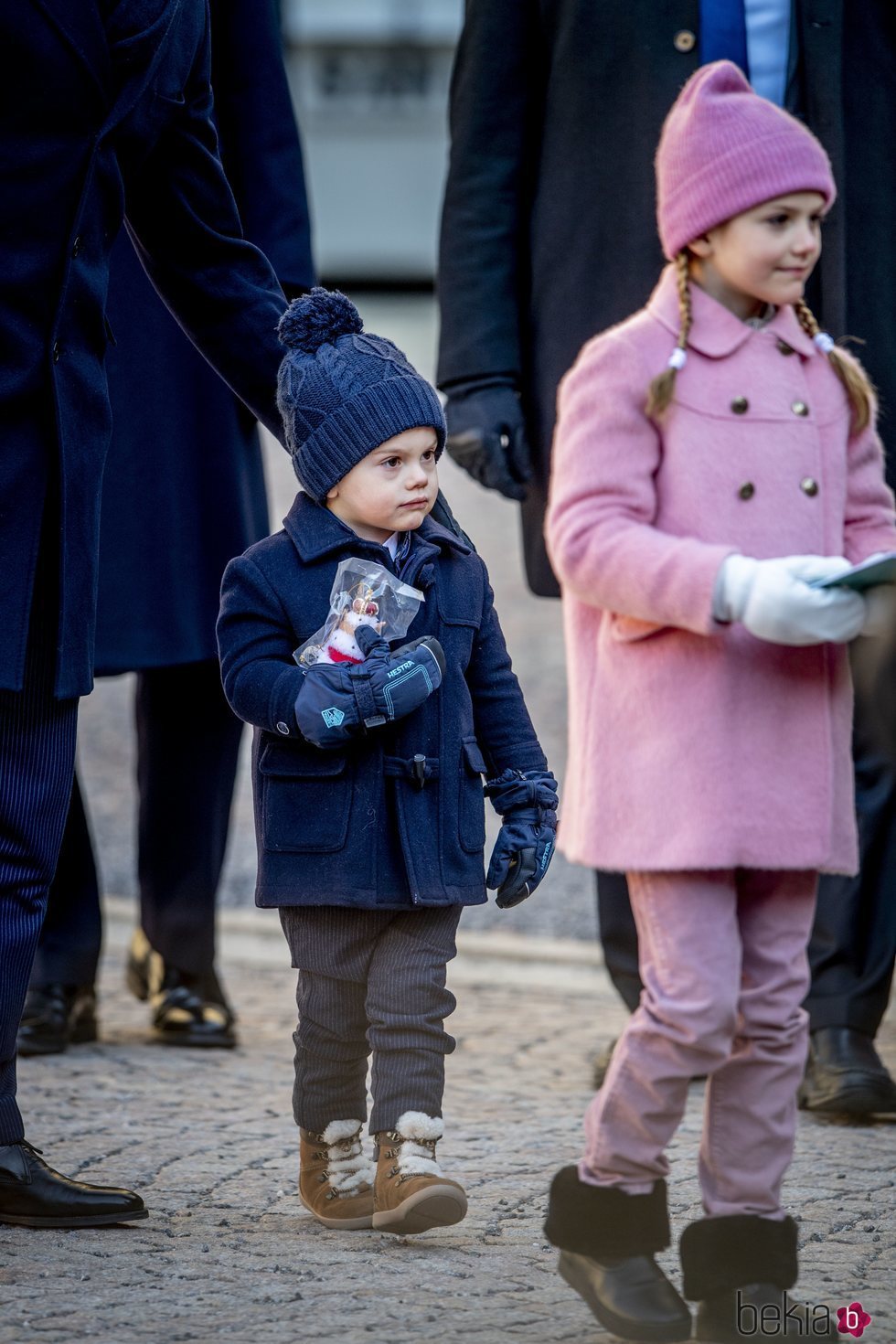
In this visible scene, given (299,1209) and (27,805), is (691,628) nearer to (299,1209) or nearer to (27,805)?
(27,805)

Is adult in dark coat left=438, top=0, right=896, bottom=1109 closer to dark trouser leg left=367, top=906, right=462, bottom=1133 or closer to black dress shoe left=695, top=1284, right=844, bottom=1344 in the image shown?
dark trouser leg left=367, top=906, right=462, bottom=1133

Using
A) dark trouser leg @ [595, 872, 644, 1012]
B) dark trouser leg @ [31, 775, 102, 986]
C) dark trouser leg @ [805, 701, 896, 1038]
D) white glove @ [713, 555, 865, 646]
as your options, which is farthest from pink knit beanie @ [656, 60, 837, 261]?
dark trouser leg @ [31, 775, 102, 986]

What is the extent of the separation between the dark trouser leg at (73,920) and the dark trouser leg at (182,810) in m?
0.13

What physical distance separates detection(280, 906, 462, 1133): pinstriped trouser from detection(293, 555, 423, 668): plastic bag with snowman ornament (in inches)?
15.5

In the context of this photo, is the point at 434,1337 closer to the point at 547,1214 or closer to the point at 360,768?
the point at 547,1214

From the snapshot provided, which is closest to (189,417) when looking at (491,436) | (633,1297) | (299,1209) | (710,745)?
(491,436)

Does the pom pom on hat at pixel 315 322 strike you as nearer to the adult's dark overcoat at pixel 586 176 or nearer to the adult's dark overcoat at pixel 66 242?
the adult's dark overcoat at pixel 66 242

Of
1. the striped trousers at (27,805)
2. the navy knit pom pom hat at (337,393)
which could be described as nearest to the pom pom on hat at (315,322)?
the navy knit pom pom hat at (337,393)

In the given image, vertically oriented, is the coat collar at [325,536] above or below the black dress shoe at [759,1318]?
above

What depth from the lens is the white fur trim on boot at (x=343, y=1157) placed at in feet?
10.9

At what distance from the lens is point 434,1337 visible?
2.79 meters

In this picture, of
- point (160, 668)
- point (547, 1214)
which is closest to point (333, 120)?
point (160, 668)

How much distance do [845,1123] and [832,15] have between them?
2.10 meters

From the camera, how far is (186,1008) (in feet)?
15.6
